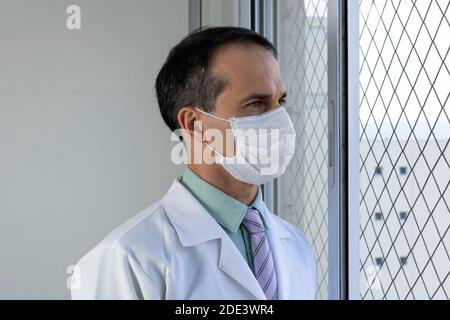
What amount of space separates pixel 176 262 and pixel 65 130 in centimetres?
238

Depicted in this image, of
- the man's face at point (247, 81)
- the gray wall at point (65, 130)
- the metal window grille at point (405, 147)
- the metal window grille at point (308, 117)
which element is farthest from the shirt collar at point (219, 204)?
the gray wall at point (65, 130)

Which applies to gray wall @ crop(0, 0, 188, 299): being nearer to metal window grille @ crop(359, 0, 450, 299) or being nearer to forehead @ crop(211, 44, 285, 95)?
metal window grille @ crop(359, 0, 450, 299)

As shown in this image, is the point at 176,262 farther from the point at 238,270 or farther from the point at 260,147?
the point at 260,147

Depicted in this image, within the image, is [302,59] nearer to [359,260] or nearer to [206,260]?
[359,260]

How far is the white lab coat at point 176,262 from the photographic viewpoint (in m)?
0.99

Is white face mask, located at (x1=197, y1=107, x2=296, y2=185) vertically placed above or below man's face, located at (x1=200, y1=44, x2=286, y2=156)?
below

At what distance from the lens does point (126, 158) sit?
3.33 meters

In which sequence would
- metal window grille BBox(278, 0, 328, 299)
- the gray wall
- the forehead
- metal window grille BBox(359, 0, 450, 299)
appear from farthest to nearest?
the gray wall → metal window grille BBox(278, 0, 328, 299) → metal window grille BBox(359, 0, 450, 299) → the forehead

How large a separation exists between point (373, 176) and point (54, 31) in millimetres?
1874

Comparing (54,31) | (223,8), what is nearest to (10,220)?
(54,31)

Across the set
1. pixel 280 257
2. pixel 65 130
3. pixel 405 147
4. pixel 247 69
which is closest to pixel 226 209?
pixel 280 257

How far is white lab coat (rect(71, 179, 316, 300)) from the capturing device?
3.24 feet

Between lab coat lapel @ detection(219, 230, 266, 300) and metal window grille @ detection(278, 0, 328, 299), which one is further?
metal window grille @ detection(278, 0, 328, 299)

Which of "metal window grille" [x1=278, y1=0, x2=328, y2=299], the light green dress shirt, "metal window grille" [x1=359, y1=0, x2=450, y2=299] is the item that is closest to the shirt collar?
the light green dress shirt
